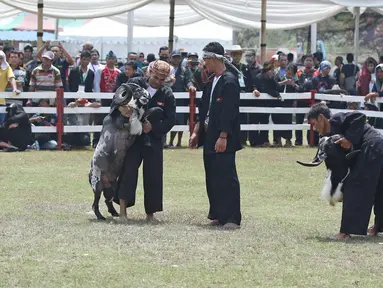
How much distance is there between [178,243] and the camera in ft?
28.8

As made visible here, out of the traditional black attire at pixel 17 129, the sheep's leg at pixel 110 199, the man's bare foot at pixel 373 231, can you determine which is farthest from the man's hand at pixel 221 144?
the traditional black attire at pixel 17 129

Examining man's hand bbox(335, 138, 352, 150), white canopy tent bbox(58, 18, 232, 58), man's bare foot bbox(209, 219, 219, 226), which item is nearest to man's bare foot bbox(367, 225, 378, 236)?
man's hand bbox(335, 138, 352, 150)

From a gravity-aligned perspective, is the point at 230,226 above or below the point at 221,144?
below

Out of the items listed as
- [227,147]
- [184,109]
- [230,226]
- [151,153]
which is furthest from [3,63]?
[230,226]

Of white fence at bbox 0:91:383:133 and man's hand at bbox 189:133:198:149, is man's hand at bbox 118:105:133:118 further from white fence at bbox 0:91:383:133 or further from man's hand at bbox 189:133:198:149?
white fence at bbox 0:91:383:133

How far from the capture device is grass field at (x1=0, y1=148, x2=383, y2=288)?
7352 millimetres

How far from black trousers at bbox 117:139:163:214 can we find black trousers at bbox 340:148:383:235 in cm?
228

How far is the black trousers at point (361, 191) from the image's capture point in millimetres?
9164

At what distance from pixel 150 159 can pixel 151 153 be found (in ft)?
0.23

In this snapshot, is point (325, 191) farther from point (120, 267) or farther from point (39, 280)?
point (39, 280)

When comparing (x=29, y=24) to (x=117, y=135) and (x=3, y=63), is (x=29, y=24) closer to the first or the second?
(x=3, y=63)

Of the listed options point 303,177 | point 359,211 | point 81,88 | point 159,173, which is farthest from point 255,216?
point 81,88

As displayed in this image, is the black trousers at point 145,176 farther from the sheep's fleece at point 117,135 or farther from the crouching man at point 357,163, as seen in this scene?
the crouching man at point 357,163

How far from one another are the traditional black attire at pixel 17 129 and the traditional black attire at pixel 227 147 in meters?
7.67
